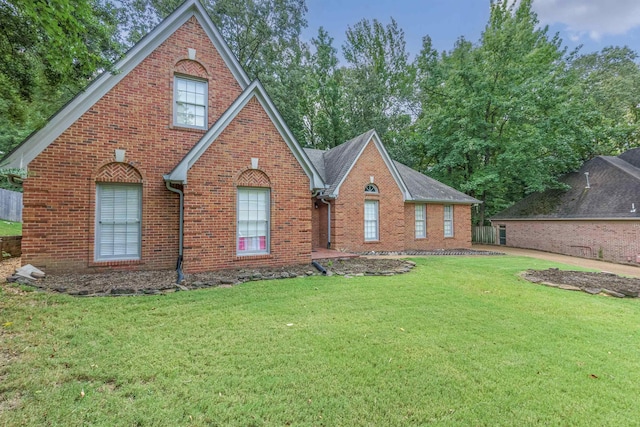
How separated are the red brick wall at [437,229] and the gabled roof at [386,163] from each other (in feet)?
2.16

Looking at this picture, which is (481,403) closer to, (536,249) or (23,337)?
(23,337)

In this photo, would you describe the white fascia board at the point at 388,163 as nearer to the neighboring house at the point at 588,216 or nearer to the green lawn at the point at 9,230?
the neighboring house at the point at 588,216

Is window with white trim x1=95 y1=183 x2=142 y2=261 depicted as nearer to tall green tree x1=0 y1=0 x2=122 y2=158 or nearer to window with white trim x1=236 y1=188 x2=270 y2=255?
tall green tree x1=0 y1=0 x2=122 y2=158

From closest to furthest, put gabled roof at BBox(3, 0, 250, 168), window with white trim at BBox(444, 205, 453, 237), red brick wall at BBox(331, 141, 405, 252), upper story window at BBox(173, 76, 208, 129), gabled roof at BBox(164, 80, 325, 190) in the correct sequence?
gabled roof at BBox(3, 0, 250, 168), gabled roof at BBox(164, 80, 325, 190), upper story window at BBox(173, 76, 208, 129), red brick wall at BBox(331, 141, 405, 252), window with white trim at BBox(444, 205, 453, 237)

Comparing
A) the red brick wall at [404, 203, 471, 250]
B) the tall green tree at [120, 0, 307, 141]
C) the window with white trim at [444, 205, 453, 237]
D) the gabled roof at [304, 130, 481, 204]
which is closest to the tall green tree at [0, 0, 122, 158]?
the gabled roof at [304, 130, 481, 204]

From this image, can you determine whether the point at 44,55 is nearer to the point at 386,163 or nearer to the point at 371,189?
the point at 371,189

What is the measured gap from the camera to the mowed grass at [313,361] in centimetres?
265

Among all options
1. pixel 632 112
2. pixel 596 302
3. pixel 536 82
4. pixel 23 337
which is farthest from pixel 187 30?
pixel 632 112

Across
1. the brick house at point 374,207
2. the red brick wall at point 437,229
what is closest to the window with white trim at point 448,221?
the brick house at point 374,207

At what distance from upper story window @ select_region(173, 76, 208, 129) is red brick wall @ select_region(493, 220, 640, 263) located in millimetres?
21014

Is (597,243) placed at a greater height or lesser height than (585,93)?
lesser

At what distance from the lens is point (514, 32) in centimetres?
2039

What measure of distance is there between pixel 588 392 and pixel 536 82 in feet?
71.9

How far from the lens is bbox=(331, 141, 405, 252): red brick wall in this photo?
A: 13992 mm
